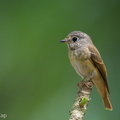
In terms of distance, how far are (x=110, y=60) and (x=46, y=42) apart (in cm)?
119

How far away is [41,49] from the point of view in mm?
6117

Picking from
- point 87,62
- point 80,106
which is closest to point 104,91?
point 87,62

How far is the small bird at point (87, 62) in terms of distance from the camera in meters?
5.29

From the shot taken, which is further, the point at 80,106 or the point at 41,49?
the point at 41,49

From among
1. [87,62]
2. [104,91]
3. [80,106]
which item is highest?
[87,62]

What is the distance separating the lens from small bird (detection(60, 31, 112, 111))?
529cm

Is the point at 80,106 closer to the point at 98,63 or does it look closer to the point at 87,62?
the point at 87,62

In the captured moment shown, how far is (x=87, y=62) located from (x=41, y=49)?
110 cm

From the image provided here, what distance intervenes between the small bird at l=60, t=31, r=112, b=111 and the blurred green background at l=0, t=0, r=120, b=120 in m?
0.27

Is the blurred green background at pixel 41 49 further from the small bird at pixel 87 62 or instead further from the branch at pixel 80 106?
the branch at pixel 80 106

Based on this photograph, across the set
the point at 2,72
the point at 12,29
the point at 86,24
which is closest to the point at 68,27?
the point at 86,24

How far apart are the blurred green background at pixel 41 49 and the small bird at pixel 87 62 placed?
0.27m

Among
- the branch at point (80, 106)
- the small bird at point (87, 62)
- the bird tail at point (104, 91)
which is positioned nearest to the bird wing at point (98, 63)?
the small bird at point (87, 62)

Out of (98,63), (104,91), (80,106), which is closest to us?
(80,106)
